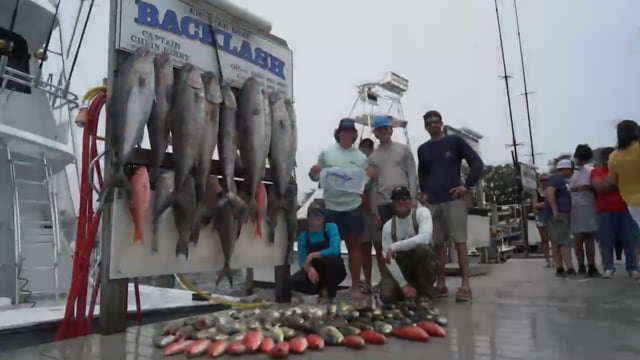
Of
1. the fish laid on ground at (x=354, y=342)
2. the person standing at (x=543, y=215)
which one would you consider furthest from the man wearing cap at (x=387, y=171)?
the person standing at (x=543, y=215)

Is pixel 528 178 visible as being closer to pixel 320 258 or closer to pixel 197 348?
pixel 320 258

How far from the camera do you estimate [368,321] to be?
343 cm

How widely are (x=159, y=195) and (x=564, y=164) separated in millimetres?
6089

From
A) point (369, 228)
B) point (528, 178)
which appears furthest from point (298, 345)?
point (528, 178)

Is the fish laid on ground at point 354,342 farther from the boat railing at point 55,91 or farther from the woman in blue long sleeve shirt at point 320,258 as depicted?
the boat railing at point 55,91

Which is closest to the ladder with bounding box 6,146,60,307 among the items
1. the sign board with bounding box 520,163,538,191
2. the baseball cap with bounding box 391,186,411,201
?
the baseball cap with bounding box 391,186,411,201

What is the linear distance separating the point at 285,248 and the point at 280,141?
1.13 m

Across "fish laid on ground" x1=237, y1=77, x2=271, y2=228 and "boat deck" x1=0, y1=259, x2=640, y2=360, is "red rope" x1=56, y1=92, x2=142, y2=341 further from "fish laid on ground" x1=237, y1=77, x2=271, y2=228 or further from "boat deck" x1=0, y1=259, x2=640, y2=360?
"fish laid on ground" x1=237, y1=77, x2=271, y2=228

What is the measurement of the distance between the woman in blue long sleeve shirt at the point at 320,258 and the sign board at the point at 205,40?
1373 millimetres

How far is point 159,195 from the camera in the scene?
3719mm

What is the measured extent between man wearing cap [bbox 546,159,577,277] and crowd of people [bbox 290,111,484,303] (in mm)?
2822

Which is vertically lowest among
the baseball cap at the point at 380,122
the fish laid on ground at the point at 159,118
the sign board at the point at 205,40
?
the fish laid on ground at the point at 159,118

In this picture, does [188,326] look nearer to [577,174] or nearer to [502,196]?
[577,174]

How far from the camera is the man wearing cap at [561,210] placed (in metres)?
7.37
